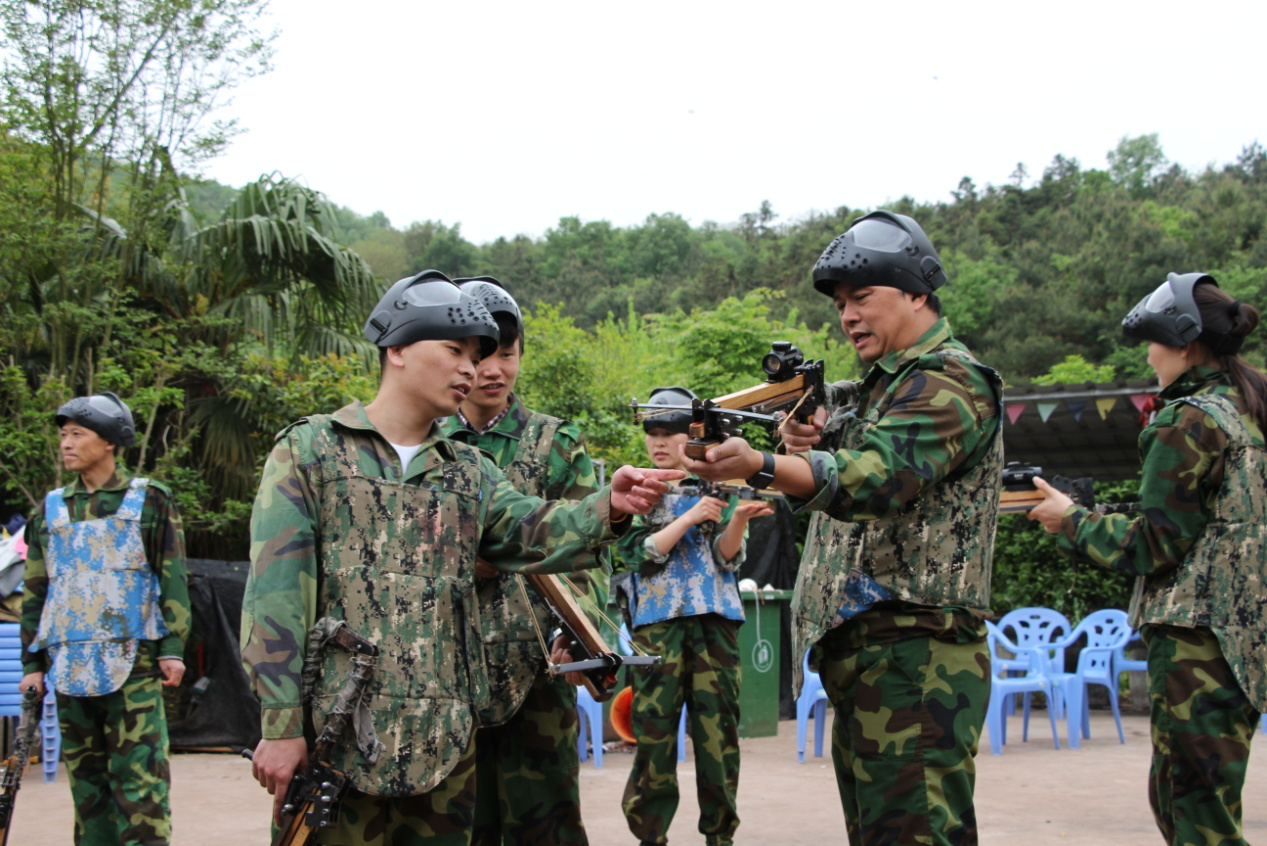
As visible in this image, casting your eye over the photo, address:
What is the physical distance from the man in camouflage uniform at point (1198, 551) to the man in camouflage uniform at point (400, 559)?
214 cm

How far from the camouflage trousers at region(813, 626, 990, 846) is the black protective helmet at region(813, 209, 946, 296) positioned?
1005mm

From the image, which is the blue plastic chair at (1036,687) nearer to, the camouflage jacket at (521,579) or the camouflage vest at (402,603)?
the camouflage jacket at (521,579)

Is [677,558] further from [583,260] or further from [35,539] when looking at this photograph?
[583,260]

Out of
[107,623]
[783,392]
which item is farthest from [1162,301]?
[107,623]

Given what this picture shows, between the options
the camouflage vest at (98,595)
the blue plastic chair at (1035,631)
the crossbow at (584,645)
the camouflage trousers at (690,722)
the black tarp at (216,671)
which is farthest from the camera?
the blue plastic chair at (1035,631)

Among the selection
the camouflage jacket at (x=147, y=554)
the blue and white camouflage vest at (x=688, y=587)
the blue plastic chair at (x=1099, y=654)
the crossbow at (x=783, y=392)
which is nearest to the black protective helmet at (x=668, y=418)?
the blue and white camouflage vest at (x=688, y=587)

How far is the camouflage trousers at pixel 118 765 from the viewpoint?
5.20 meters

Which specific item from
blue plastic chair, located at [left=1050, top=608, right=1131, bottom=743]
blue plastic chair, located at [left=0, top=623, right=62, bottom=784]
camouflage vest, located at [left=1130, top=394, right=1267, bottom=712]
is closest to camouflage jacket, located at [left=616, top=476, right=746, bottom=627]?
camouflage vest, located at [left=1130, top=394, right=1267, bottom=712]

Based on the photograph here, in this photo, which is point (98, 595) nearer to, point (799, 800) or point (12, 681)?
point (12, 681)

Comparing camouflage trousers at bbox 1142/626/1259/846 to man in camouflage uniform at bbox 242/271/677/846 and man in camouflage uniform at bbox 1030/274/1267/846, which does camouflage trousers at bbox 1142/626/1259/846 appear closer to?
man in camouflage uniform at bbox 1030/274/1267/846

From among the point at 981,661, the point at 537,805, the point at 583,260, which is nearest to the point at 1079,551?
the point at 981,661

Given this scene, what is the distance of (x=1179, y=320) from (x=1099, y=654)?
675 centimetres

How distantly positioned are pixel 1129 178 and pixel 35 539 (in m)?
64.5

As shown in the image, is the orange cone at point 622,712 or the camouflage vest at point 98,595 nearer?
the camouflage vest at point 98,595
